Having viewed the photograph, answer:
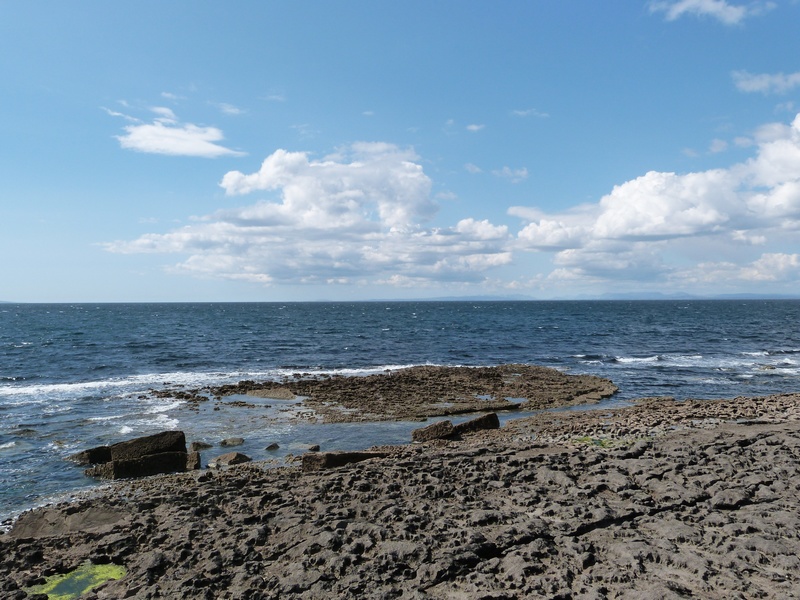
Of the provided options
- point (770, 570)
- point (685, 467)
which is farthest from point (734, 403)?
point (770, 570)

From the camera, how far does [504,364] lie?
49812mm

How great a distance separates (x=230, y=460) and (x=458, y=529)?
1182 centimetres

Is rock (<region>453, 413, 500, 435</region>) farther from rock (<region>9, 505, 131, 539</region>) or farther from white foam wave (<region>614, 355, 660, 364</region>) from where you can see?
white foam wave (<region>614, 355, 660, 364</region>)

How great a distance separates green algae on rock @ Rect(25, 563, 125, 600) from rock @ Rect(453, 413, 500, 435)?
1532cm

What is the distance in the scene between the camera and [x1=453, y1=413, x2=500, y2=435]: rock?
24875 mm

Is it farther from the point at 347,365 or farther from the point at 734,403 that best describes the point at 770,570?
the point at 347,365

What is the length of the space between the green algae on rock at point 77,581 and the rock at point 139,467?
26.4ft

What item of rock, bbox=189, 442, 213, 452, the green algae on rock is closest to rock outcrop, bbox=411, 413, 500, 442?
rock, bbox=189, 442, 213, 452

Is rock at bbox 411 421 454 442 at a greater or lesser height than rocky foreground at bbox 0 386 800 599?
lesser

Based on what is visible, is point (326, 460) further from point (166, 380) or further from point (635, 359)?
point (635, 359)

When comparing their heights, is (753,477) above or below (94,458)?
above

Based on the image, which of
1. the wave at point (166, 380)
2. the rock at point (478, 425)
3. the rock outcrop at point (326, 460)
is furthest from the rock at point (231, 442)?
the wave at point (166, 380)

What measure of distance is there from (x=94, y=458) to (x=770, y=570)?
70.1 feet

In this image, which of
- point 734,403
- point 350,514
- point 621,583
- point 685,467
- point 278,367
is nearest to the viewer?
point 621,583
